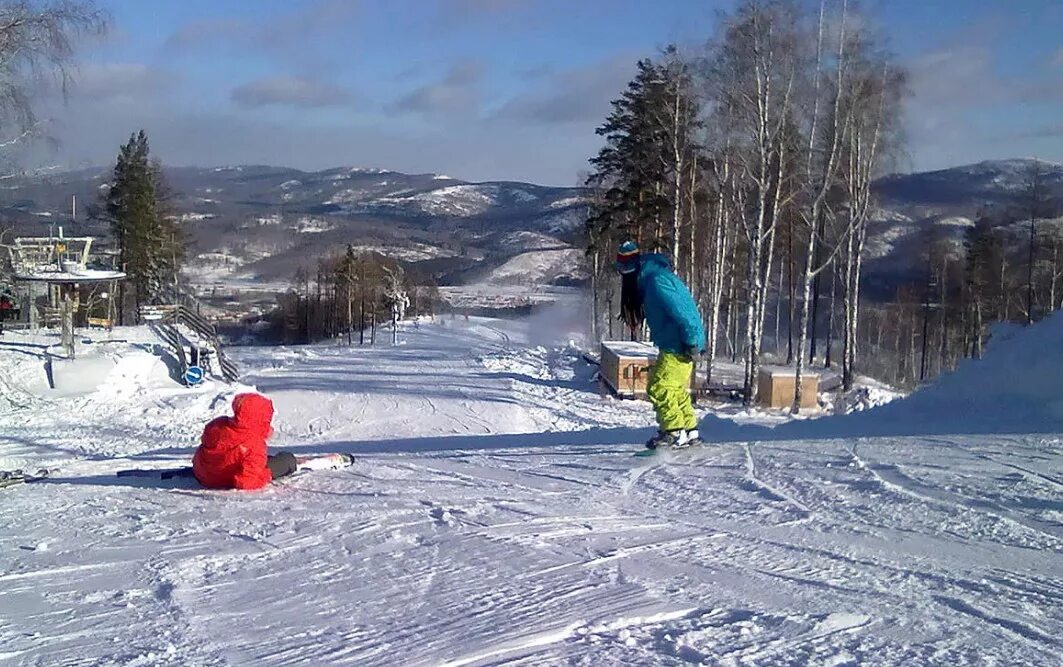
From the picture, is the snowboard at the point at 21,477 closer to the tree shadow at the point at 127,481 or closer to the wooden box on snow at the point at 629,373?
the tree shadow at the point at 127,481

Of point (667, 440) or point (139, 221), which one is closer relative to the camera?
point (667, 440)

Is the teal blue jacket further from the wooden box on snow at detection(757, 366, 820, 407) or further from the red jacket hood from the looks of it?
the wooden box on snow at detection(757, 366, 820, 407)

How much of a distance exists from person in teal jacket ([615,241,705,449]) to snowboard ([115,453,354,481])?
272 cm

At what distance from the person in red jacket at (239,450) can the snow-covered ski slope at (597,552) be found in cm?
22

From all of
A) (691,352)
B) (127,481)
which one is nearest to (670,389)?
(691,352)

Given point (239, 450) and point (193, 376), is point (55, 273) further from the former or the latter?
point (239, 450)

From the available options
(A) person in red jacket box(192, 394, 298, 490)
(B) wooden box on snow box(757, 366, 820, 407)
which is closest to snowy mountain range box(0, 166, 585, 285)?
(A) person in red jacket box(192, 394, 298, 490)

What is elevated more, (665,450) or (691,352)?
(691,352)

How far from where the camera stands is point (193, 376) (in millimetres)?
23141

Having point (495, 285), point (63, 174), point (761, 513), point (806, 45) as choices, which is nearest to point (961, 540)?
point (761, 513)

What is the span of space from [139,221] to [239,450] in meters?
37.5

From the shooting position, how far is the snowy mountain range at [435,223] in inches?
1785

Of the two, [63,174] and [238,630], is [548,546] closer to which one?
[238,630]

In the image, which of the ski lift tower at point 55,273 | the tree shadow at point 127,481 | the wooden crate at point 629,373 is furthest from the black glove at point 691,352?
the ski lift tower at point 55,273
